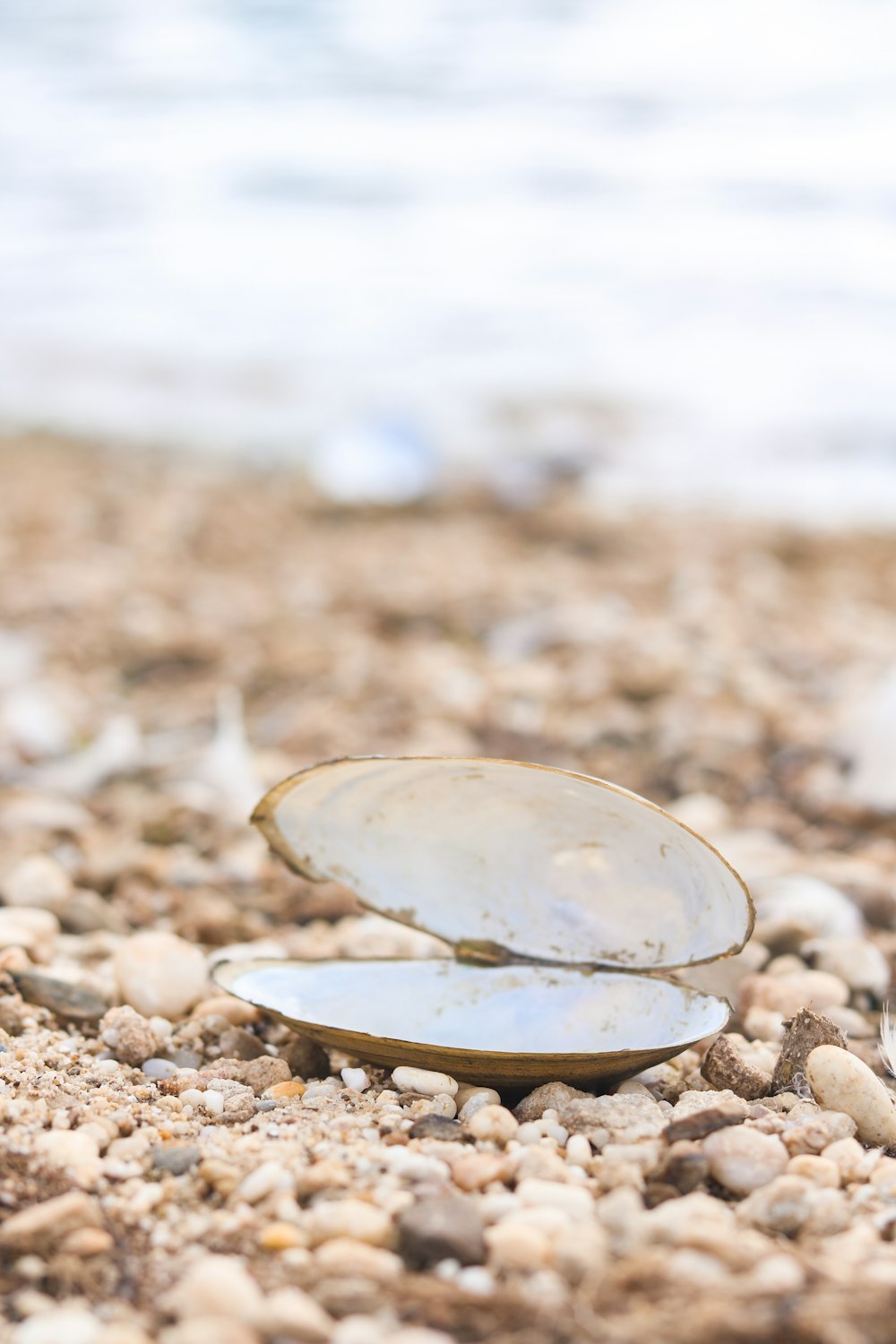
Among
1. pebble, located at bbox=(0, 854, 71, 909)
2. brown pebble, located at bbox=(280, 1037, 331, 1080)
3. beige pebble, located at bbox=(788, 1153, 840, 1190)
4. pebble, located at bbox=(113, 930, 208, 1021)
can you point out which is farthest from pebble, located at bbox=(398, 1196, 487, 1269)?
pebble, located at bbox=(0, 854, 71, 909)

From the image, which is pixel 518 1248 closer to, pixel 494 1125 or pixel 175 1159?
pixel 494 1125

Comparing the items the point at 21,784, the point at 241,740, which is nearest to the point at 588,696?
the point at 241,740

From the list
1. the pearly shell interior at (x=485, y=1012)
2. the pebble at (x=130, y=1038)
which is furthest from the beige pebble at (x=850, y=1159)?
the pebble at (x=130, y=1038)

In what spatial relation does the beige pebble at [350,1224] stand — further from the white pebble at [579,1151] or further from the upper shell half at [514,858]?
the upper shell half at [514,858]

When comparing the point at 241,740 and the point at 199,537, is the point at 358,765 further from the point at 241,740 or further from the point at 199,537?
the point at 199,537

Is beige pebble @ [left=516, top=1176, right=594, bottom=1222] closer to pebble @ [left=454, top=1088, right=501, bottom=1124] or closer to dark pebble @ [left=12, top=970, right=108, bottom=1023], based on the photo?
pebble @ [left=454, top=1088, right=501, bottom=1124]
